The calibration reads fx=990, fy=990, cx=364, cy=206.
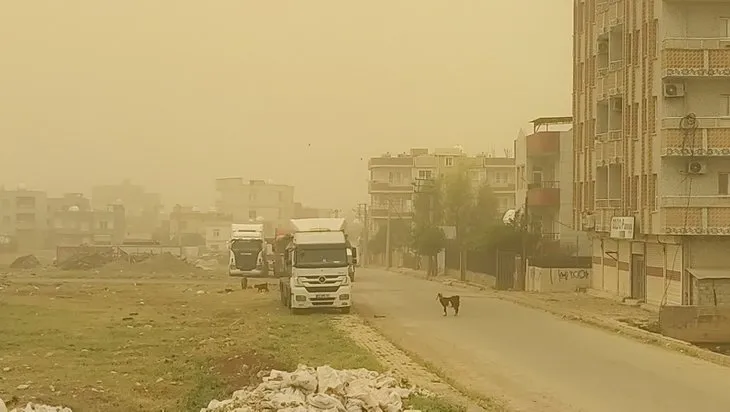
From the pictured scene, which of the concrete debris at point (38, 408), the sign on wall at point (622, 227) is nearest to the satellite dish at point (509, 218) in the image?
the sign on wall at point (622, 227)

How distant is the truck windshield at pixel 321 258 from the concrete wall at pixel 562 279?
61.2 feet

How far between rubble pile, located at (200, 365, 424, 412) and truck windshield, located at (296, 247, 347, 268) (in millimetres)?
19112

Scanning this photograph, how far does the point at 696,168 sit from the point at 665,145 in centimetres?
152

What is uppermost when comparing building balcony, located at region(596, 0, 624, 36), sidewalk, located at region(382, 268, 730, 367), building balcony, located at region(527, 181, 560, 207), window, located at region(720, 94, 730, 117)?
building balcony, located at region(596, 0, 624, 36)

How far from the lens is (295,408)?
1291 centimetres

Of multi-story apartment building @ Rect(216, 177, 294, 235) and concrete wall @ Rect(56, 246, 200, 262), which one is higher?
multi-story apartment building @ Rect(216, 177, 294, 235)

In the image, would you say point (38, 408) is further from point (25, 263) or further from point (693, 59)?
point (25, 263)

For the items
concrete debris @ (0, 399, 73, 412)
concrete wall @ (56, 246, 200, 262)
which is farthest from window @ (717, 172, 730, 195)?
concrete wall @ (56, 246, 200, 262)

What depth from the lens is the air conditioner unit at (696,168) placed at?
3772 cm

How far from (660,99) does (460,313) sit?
11343 mm

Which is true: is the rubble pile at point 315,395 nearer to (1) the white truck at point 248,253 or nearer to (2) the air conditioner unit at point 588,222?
(2) the air conditioner unit at point 588,222

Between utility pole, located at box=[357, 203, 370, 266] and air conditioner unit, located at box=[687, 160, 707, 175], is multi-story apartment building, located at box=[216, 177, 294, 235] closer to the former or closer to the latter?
utility pole, located at box=[357, 203, 370, 266]

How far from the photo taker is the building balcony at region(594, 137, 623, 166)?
4300 centimetres

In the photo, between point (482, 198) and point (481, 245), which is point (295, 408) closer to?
point (481, 245)
